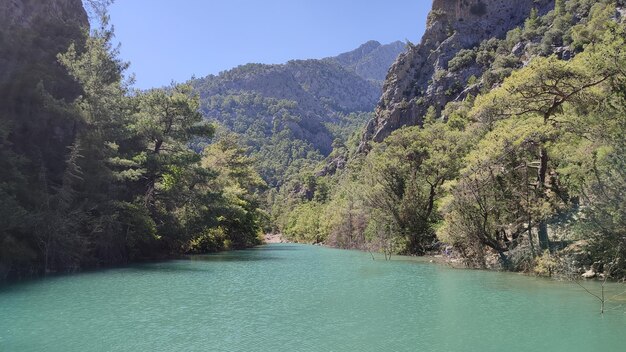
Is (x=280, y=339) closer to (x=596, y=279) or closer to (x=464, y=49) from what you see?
(x=596, y=279)

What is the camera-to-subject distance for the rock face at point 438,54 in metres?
86.2

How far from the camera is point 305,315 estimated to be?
1403 cm

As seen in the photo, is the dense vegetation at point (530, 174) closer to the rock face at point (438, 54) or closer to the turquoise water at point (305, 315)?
the turquoise water at point (305, 315)

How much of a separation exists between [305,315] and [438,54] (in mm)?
88167

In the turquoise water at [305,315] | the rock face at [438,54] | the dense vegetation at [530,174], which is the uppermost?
the rock face at [438,54]

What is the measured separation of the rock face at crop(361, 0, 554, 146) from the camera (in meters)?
86.2

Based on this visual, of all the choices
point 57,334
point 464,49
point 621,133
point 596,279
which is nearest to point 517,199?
point 596,279

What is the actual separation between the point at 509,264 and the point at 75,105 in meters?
27.5

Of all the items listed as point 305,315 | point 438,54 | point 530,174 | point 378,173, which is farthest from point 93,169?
point 438,54

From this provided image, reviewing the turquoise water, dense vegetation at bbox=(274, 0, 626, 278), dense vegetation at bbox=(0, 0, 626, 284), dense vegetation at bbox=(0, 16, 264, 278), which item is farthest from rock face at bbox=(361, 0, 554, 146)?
the turquoise water

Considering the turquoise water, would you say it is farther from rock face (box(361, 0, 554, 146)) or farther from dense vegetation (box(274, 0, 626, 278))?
rock face (box(361, 0, 554, 146))

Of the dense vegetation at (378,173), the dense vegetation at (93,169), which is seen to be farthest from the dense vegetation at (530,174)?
the dense vegetation at (93,169)

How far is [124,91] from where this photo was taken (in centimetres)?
3659

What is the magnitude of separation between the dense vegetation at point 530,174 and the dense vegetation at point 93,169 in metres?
16.7
